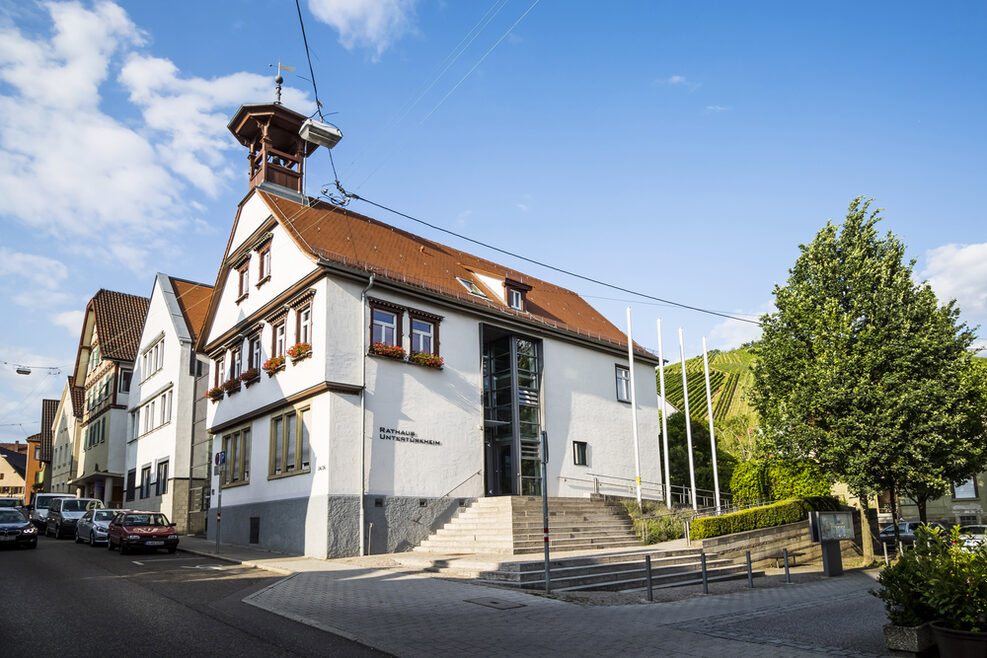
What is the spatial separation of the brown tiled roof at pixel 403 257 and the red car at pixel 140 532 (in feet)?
32.3

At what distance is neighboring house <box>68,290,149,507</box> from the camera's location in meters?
43.5

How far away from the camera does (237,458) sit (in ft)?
87.4

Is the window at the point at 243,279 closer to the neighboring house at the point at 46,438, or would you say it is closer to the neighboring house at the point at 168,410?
the neighboring house at the point at 168,410

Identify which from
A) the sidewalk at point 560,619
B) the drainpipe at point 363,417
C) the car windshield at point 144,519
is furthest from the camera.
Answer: the car windshield at point 144,519

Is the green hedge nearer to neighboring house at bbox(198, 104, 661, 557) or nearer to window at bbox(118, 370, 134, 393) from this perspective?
neighboring house at bbox(198, 104, 661, 557)

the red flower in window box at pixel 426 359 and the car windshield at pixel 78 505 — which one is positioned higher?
the red flower in window box at pixel 426 359

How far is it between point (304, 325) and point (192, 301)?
18.3 m

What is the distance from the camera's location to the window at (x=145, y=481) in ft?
121

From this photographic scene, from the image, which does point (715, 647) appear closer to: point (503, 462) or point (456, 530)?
point (456, 530)

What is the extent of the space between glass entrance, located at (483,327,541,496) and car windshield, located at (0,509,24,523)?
15676 millimetres

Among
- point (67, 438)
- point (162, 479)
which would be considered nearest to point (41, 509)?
point (162, 479)

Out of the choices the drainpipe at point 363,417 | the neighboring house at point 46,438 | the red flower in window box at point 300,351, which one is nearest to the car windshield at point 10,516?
the red flower in window box at point 300,351

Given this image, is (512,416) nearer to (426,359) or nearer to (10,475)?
(426,359)

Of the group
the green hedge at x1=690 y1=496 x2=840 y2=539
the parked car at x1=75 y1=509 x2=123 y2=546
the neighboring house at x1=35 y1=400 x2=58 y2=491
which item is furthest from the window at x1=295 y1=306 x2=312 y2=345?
the neighboring house at x1=35 y1=400 x2=58 y2=491
